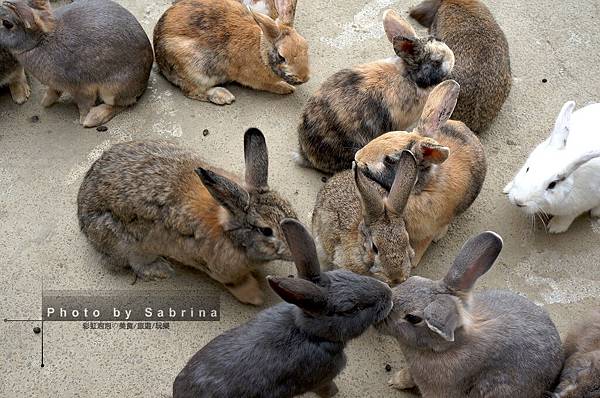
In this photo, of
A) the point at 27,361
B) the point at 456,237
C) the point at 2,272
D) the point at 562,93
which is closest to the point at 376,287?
the point at 456,237

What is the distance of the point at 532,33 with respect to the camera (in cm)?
578

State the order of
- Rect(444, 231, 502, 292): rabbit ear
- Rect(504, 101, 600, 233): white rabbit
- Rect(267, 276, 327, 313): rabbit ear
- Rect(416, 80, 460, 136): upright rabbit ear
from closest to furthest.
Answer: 1. Rect(267, 276, 327, 313): rabbit ear
2. Rect(444, 231, 502, 292): rabbit ear
3. Rect(416, 80, 460, 136): upright rabbit ear
4. Rect(504, 101, 600, 233): white rabbit

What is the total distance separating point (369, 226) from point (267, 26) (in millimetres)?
1990

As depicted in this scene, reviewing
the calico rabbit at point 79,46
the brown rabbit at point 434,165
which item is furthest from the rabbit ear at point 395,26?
the calico rabbit at point 79,46

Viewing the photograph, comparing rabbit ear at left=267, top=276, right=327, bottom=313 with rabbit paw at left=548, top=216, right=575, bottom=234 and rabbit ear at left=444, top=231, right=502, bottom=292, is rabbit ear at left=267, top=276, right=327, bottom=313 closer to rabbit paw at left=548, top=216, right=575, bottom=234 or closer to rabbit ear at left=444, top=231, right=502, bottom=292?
rabbit ear at left=444, top=231, right=502, bottom=292

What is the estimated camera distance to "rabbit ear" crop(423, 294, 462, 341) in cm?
313

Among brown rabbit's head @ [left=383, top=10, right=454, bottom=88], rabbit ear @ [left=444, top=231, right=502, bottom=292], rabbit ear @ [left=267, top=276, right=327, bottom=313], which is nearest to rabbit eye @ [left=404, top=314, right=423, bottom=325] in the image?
rabbit ear @ [left=444, top=231, right=502, bottom=292]

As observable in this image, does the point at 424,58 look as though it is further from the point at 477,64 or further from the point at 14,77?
the point at 14,77

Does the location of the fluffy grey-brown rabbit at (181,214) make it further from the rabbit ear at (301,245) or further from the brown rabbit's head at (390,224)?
the rabbit ear at (301,245)

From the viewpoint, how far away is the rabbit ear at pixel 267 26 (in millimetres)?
4918

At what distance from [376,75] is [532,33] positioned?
6.37ft

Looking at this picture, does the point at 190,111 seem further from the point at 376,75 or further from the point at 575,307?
the point at 575,307

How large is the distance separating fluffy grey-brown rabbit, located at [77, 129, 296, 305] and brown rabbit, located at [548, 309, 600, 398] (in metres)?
1.65

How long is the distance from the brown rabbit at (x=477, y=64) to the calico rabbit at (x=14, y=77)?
10.9 feet
